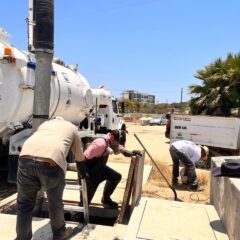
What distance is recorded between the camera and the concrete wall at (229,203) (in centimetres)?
413

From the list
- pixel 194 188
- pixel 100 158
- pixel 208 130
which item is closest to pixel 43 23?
pixel 100 158

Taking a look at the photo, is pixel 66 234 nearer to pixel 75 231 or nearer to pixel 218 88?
pixel 75 231

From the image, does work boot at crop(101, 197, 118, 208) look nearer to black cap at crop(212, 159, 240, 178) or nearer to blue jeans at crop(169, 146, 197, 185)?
black cap at crop(212, 159, 240, 178)

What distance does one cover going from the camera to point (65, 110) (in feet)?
32.1

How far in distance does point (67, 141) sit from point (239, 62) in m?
16.5

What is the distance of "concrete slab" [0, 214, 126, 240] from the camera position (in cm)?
501

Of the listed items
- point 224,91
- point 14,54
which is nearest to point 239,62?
point 224,91

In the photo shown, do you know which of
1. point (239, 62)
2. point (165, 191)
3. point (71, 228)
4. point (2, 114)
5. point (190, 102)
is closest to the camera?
point (71, 228)

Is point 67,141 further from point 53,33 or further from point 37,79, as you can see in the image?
point 53,33

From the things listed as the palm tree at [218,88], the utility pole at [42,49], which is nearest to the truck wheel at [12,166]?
the utility pole at [42,49]

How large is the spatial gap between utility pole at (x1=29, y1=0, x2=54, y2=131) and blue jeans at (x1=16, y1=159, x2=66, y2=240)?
1.46 meters

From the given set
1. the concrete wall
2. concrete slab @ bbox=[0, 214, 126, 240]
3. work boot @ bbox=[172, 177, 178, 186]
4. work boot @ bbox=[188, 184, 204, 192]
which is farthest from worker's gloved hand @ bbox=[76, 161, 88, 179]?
work boot @ bbox=[172, 177, 178, 186]

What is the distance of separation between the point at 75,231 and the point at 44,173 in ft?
3.84

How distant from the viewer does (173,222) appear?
Answer: 17.0 feet
